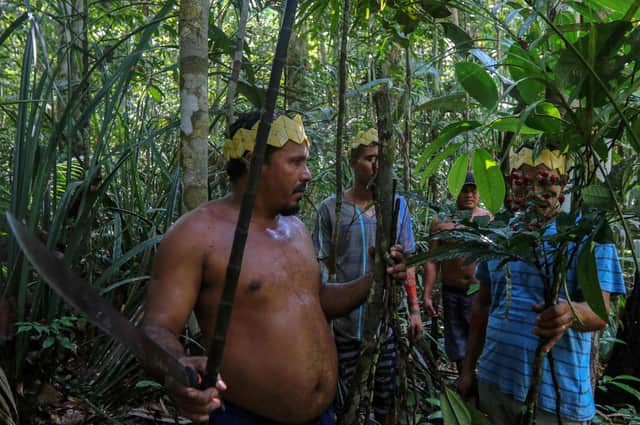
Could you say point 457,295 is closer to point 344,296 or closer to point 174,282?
point 344,296

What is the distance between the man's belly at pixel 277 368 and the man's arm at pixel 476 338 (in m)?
0.75

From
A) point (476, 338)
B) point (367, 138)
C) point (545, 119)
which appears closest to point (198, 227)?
point (545, 119)

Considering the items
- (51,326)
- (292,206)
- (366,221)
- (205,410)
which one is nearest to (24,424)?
(51,326)

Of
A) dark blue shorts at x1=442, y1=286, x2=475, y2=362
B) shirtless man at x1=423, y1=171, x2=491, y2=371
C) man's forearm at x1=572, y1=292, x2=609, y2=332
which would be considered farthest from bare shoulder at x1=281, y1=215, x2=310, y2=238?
dark blue shorts at x1=442, y1=286, x2=475, y2=362

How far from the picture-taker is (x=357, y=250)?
311 centimetres

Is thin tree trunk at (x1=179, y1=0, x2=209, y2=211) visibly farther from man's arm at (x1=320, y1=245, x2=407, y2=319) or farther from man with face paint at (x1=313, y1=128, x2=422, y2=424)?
man with face paint at (x1=313, y1=128, x2=422, y2=424)

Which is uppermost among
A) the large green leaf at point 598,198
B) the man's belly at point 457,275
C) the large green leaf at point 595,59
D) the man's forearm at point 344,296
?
the large green leaf at point 595,59

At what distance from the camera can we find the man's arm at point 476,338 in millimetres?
2377

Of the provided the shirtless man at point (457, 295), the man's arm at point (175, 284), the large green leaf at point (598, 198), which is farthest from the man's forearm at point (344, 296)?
the shirtless man at point (457, 295)

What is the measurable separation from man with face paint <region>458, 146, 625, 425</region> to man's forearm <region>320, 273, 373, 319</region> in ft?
1.57

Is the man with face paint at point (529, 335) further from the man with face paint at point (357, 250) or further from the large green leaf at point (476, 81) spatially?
the man with face paint at point (357, 250)

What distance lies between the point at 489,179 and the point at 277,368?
0.86m

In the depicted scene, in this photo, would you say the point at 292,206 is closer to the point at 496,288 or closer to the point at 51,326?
the point at 496,288

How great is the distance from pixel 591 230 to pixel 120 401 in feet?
7.57
